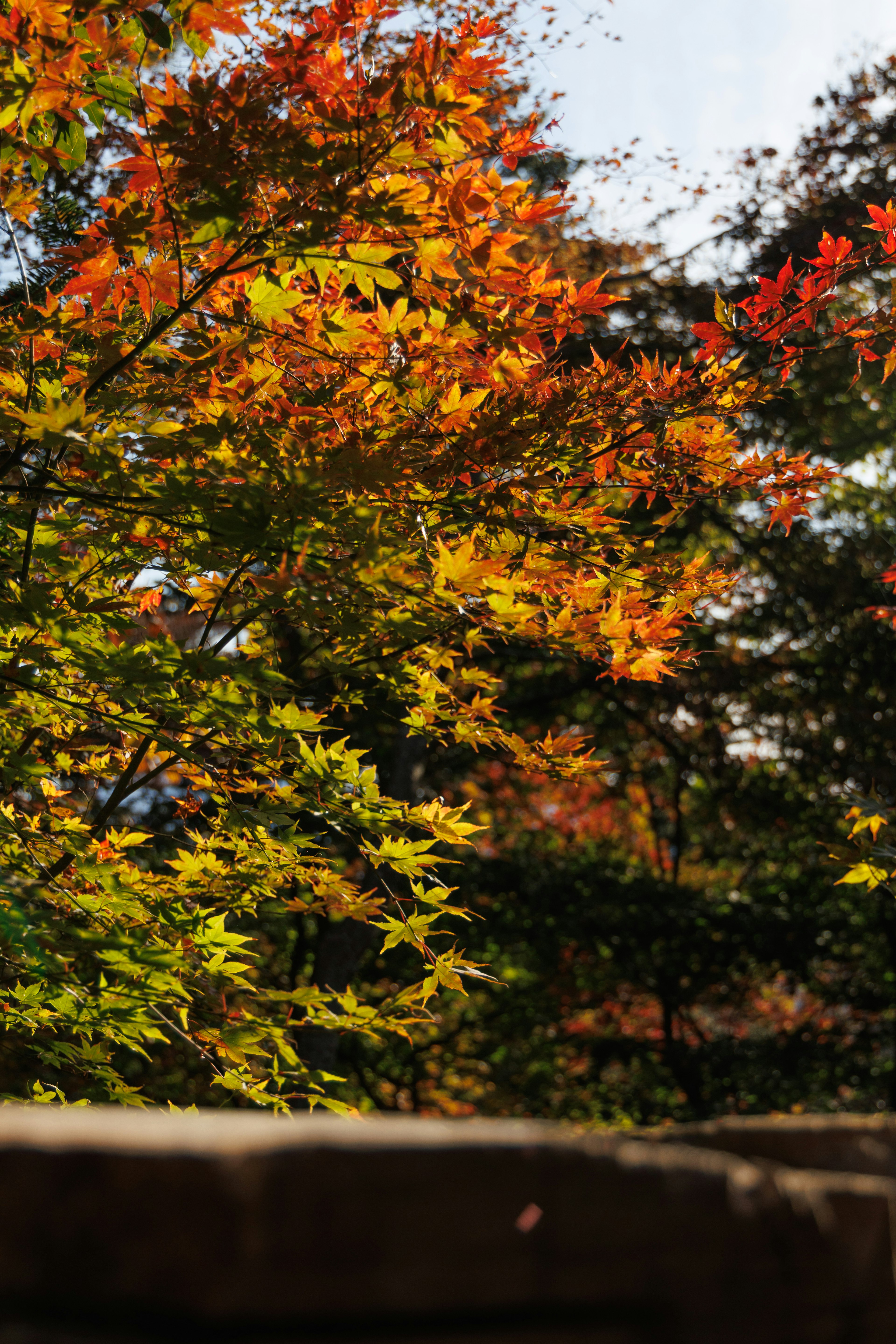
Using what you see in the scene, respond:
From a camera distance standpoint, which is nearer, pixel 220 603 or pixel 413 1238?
pixel 413 1238

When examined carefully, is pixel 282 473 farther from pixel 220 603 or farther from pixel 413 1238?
pixel 413 1238

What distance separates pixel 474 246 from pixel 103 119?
91 centimetres

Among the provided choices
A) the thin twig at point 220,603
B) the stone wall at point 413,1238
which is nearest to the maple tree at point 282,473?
the thin twig at point 220,603

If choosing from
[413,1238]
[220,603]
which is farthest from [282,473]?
[413,1238]

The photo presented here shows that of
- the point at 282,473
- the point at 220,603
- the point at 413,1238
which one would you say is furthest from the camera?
the point at 220,603

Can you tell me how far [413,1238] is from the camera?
2.76ft

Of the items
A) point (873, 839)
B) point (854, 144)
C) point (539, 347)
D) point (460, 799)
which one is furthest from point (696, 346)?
point (539, 347)

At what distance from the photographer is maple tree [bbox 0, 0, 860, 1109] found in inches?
74.8

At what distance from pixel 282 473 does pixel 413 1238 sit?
1524mm

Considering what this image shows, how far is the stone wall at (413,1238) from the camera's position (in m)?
0.79

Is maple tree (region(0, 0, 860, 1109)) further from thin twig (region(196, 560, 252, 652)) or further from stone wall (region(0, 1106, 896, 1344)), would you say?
stone wall (region(0, 1106, 896, 1344))

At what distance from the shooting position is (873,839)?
354 cm

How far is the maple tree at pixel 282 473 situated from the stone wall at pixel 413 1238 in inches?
33.4

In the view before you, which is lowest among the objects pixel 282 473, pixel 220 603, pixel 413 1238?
pixel 413 1238
